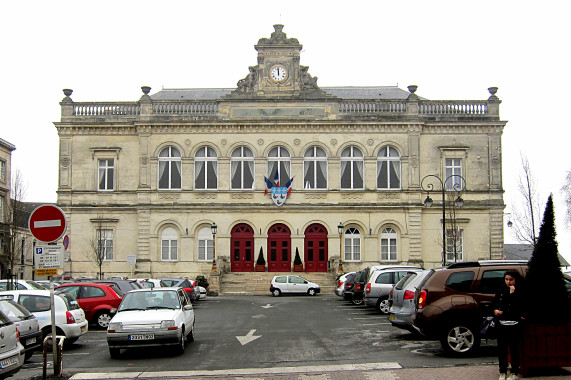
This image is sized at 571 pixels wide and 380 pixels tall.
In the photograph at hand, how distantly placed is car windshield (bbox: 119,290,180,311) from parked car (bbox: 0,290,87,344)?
4.78 ft

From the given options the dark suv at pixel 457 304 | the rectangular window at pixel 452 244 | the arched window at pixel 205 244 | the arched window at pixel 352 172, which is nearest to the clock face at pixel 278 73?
the arched window at pixel 352 172

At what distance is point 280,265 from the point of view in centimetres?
4791

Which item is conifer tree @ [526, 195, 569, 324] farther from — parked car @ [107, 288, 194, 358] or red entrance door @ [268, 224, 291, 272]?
red entrance door @ [268, 224, 291, 272]

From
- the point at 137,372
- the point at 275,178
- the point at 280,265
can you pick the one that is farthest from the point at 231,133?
the point at 137,372

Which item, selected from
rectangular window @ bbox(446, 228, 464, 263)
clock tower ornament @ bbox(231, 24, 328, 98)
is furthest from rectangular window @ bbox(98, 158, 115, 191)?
rectangular window @ bbox(446, 228, 464, 263)

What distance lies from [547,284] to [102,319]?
585 inches

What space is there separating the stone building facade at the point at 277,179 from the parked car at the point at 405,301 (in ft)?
97.5

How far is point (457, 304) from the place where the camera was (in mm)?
14375

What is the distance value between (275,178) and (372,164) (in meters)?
6.68

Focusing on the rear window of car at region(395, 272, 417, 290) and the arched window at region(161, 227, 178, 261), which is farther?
the arched window at region(161, 227, 178, 261)

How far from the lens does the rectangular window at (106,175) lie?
1918 inches

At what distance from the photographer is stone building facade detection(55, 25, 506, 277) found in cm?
4778

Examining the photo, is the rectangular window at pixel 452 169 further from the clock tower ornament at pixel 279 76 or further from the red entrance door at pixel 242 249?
the red entrance door at pixel 242 249

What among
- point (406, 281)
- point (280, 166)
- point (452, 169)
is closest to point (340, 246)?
point (280, 166)
